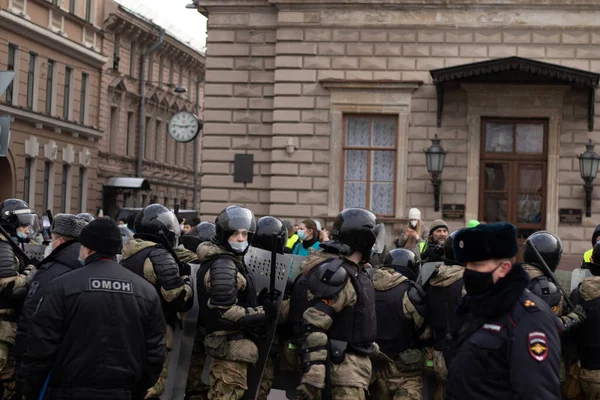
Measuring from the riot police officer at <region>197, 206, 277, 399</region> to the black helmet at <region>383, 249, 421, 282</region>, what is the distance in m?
1.06

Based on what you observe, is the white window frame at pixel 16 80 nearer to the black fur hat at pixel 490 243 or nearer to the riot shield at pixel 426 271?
the riot shield at pixel 426 271

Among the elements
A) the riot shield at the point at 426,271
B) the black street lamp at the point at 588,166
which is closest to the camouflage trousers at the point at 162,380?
the riot shield at the point at 426,271

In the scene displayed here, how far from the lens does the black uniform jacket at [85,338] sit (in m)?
5.80

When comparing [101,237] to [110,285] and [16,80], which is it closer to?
[110,285]

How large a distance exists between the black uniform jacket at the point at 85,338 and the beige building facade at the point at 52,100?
28.3m

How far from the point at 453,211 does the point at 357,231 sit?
1356 centimetres

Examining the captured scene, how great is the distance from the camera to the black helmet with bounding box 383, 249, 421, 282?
27.9ft

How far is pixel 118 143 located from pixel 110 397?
41.9 meters

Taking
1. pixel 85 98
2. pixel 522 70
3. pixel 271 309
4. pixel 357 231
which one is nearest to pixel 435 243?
pixel 271 309

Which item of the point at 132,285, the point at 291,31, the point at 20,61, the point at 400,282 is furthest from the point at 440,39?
the point at 20,61

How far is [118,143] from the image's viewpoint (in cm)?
4697

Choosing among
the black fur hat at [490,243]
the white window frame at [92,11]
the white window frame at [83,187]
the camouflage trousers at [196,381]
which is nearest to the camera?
the black fur hat at [490,243]

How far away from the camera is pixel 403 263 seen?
8.51 metres

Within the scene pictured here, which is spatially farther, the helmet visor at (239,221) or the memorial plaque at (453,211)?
the memorial plaque at (453,211)
